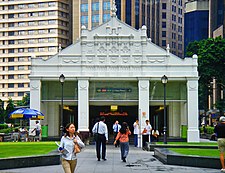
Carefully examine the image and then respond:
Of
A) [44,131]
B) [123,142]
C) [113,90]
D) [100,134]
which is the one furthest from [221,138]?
[44,131]

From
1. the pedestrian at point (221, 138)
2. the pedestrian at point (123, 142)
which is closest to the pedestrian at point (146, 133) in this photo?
the pedestrian at point (123, 142)

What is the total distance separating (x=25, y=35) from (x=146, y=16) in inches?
1115

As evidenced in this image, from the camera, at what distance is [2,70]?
4783 inches

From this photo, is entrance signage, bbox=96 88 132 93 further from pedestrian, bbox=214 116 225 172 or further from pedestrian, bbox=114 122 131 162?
pedestrian, bbox=214 116 225 172

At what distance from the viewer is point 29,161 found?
1941 cm

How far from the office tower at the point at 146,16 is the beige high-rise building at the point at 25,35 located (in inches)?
289

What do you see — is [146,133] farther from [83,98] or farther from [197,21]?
[197,21]

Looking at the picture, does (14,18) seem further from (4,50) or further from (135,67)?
(135,67)

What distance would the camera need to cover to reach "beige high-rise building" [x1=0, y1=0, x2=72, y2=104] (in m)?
116

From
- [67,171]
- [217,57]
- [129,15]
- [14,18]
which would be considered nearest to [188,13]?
[129,15]

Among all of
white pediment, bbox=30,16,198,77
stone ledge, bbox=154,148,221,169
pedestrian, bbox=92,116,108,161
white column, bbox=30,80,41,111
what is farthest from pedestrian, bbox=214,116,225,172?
white column, bbox=30,80,41,111

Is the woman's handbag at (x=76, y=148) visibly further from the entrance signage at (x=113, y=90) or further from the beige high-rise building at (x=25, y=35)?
the beige high-rise building at (x=25, y=35)

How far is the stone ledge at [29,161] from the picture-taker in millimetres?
18406

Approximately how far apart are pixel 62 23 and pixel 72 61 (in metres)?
75.5
